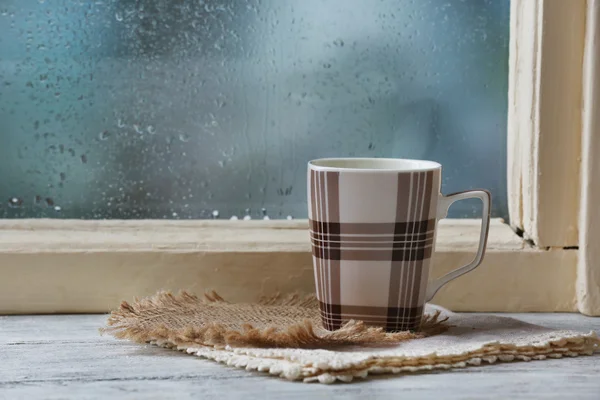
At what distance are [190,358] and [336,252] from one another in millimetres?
148

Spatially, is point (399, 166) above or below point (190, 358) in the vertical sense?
above

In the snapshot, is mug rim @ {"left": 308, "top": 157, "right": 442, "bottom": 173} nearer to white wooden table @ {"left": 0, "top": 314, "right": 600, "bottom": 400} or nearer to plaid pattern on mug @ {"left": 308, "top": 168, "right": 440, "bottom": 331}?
plaid pattern on mug @ {"left": 308, "top": 168, "right": 440, "bottom": 331}

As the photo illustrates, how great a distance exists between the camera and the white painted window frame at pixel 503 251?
746mm

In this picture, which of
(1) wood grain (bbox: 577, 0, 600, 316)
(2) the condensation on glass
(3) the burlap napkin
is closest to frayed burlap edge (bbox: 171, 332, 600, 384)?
(3) the burlap napkin

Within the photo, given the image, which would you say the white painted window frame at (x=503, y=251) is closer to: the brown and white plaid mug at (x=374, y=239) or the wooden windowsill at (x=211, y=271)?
the wooden windowsill at (x=211, y=271)

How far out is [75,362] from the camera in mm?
605

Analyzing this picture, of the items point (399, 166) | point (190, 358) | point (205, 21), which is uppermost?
point (205, 21)

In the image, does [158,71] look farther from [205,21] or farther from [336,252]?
[336,252]

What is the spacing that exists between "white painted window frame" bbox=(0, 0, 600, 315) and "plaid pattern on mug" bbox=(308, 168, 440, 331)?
14cm

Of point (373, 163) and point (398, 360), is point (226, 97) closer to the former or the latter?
point (373, 163)

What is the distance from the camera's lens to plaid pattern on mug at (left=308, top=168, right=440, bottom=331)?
0.62m

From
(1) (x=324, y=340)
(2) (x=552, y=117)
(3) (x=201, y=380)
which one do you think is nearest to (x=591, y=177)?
(2) (x=552, y=117)

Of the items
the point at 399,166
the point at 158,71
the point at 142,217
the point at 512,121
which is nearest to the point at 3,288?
the point at 142,217

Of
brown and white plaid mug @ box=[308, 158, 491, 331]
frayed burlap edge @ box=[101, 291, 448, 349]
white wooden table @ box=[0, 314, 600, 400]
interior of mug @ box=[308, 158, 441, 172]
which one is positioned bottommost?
white wooden table @ box=[0, 314, 600, 400]
